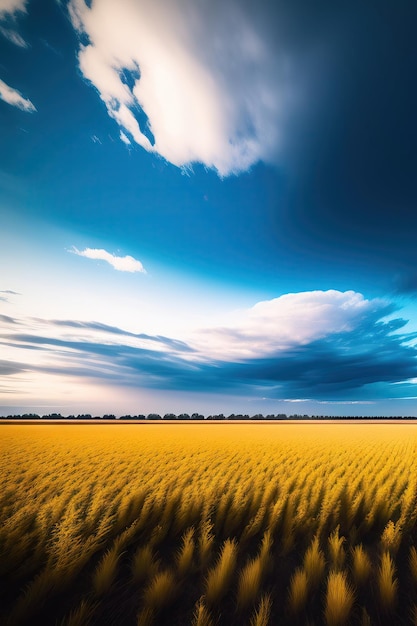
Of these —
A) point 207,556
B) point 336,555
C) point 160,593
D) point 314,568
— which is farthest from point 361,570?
point 160,593

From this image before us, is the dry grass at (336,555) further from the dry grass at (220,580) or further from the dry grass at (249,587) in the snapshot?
the dry grass at (220,580)

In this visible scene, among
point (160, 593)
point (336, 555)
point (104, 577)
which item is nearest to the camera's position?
point (160, 593)

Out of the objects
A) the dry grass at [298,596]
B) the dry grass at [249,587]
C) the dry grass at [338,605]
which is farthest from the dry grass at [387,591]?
the dry grass at [249,587]

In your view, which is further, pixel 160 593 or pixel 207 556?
pixel 207 556

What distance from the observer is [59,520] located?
580 cm

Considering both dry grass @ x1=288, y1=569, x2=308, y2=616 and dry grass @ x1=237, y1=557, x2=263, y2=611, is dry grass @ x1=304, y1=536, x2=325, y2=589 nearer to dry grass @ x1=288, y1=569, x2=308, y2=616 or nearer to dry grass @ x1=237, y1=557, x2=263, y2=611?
dry grass @ x1=288, y1=569, x2=308, y2=616

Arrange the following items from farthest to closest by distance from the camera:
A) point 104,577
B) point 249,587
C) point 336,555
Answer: point 336,555 → point 104,577 → point 249,587

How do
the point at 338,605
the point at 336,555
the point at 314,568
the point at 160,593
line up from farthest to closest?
1. the point at 336,555
2. the point at 314,568
3. the point at 160,593
4. the point at 338,605

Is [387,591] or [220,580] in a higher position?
[220,580]

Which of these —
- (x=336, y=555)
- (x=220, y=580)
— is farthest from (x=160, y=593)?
(x=336, y=555)

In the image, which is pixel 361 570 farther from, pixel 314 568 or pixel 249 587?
pixel 249 587

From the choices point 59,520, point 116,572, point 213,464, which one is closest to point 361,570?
point 116,572

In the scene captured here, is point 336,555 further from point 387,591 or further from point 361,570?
point 387,591

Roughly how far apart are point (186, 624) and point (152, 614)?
0.45m
